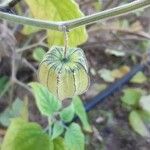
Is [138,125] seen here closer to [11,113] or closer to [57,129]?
[11,113]

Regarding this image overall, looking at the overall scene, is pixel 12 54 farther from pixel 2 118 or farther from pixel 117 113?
pixel 117 113

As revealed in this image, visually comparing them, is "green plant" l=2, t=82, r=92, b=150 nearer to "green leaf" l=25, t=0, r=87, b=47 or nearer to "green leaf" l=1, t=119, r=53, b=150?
"green leaf" l=1, t=119, r=53, b=150

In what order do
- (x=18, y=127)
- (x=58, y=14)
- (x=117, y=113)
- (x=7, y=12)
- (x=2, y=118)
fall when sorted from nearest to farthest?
(x=7, y=12) → (x=58, y=14) → (x=18, y=127) → (x=2, y=118) → (x=117, y=113)

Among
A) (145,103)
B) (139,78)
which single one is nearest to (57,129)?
(145,103)

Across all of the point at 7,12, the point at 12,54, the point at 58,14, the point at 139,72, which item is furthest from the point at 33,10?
the point at 139,72

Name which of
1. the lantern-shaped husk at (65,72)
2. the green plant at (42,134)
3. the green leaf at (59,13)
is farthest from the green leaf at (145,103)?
the lantern-shaped husk at (65,72)

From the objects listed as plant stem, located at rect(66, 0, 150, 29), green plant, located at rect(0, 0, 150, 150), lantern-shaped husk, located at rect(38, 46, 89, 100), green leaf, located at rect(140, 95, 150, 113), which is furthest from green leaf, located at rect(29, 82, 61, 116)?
green leaf, located at rect(140, 95, 150, 113)

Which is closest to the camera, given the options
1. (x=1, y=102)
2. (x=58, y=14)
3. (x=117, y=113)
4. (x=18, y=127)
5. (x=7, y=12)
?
(x=7, y=12)
